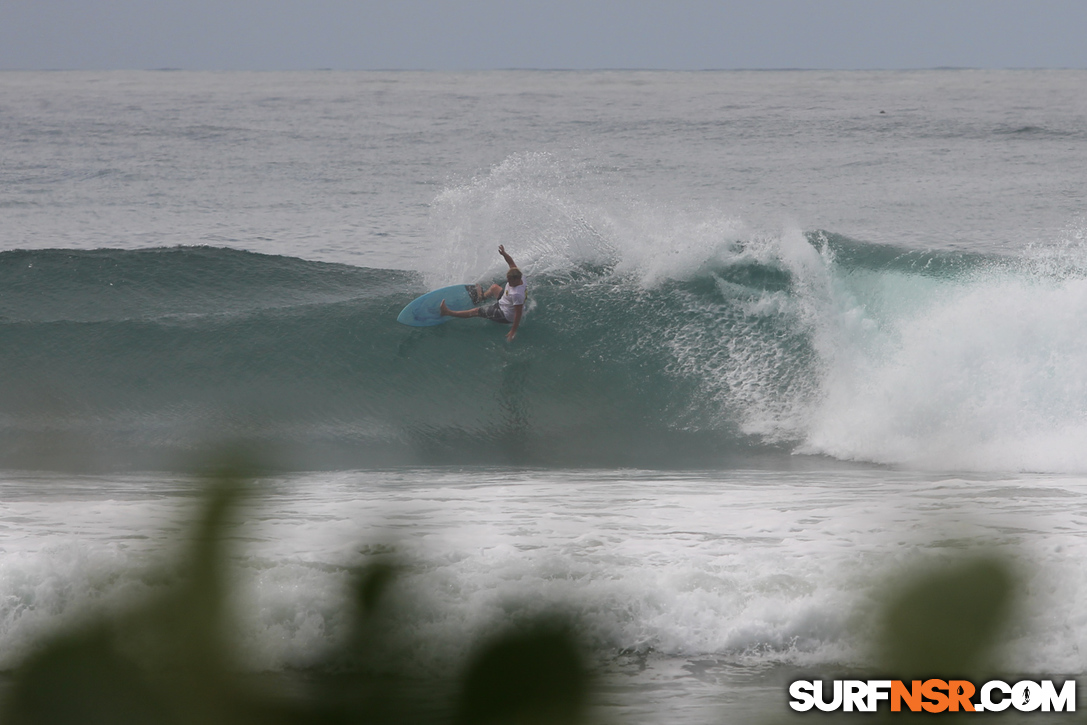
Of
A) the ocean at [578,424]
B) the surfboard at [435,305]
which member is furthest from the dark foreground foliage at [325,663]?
the surfboard at [435,305]

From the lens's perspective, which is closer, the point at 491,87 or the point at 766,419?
the point at 766,419

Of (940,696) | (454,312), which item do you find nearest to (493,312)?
(454,312)

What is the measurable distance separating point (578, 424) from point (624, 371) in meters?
1.28

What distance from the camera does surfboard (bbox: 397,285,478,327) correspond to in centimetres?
1328

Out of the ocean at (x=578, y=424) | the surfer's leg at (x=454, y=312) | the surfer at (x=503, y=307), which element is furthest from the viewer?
the surfer's leg at (x=454, y=312)

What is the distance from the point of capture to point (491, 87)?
88.2 metres

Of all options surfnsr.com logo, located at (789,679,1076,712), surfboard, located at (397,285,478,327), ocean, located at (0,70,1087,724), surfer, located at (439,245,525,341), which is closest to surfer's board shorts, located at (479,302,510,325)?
surfer, located at (439,245,525,341)

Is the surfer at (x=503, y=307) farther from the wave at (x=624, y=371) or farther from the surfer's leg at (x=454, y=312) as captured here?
the wave at (x=624, y=371)

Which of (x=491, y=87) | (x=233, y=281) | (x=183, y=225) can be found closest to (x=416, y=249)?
(x=233, y=281)

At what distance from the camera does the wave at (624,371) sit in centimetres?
1087

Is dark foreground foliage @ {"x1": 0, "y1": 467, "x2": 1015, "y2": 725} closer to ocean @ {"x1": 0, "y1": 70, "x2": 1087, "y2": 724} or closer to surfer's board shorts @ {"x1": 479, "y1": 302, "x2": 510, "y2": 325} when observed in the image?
ocean @ {"x1": 0, "y1": 70, "x2": 1087, "y2": 724}

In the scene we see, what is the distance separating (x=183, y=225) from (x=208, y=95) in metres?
49.7

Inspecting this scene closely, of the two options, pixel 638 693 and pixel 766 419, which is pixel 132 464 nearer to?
pixel 766 419

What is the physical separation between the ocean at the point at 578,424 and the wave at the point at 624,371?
5 cm
